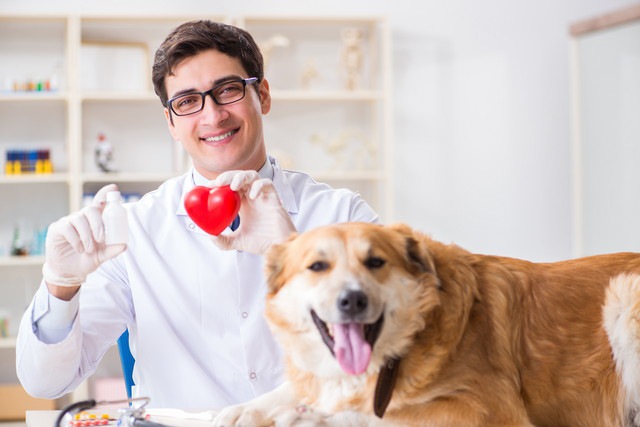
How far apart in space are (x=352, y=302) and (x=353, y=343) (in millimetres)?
74

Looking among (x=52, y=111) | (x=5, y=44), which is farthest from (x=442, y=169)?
(x=5, y=44)

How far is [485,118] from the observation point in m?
5.62

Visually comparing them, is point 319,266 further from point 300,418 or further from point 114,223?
point 114,223

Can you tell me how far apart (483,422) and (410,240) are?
317 mm

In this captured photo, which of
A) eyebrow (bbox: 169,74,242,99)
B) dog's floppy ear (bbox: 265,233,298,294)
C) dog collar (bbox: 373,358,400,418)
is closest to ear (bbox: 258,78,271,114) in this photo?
eyebrow (bbox: 169,74,242,99)

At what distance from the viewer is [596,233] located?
17.2ft

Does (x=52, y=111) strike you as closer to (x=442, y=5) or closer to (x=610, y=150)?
(x=442, y=5)

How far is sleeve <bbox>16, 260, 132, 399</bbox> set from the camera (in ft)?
5.42

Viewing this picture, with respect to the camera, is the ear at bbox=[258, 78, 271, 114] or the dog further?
the ear at bbox=[258, 78, 271, 114]

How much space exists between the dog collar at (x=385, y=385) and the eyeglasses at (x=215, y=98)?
0.96 meters

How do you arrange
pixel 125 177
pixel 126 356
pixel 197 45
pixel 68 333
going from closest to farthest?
pixel 68 333, pixel 197 45, pixel 126 356, pixel 125 177

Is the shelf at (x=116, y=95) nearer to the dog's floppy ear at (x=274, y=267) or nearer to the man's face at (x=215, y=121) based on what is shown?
the man's face at (x=215, y=121)

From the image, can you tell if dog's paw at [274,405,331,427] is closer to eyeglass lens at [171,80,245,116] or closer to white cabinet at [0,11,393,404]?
eyeglass lens at [171,80,245,116]

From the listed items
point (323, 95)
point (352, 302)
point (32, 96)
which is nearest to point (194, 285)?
point (352, 302)
